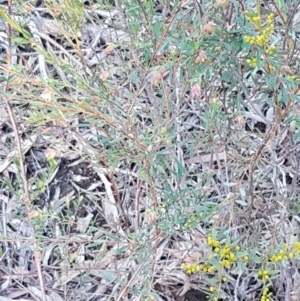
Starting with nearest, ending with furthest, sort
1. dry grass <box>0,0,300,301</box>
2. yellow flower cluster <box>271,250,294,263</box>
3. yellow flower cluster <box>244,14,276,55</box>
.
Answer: yellow flower cluster <box>244,14,276,55</box> → dry grass <box>0,0,300,301</box> → yellow flower cluster <box>271,250,294,263</box>

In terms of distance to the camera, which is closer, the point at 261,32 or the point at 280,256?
the point at 261,32

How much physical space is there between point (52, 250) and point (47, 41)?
2.08 ft

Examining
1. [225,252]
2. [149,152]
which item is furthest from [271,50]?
[225,252]

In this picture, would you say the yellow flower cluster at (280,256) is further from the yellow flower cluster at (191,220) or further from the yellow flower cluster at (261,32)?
the yellow flower cluster at (261,32)

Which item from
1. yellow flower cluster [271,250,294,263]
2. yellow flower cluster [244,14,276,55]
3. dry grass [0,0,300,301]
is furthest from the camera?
yellow flower cluster [271,250,294,263]

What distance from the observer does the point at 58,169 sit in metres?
1.57

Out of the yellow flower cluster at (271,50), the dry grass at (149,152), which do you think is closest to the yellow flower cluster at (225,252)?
the dry grass at (149,152)

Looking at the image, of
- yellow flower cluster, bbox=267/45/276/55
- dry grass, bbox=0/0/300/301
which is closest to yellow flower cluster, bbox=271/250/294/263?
dry grass, bbox=0/0/300/301

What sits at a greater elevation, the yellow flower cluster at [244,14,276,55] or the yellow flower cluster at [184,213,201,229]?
the yellow flower cluster at [244,14,276,55]

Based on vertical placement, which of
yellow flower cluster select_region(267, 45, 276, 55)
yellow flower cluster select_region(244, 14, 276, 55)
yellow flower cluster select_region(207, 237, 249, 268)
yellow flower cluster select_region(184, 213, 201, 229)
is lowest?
yellow flower cluster select_region(207, 237, 249, 268)

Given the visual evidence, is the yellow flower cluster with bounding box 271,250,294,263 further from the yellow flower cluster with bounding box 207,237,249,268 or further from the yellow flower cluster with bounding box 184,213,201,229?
the yellow flower cluster with bounding box 184,213,201,229

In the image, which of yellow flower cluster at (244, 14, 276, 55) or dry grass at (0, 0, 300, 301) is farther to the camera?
dry grass at (0, 0, 300, 301)

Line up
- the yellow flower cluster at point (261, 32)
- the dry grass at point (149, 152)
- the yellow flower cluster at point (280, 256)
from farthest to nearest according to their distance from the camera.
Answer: the yellow flower cluster at point (280, 256) < the dry grass at point (149, 152) < the yellow flower cluster at point (261, 32)

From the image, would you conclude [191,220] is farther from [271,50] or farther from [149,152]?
[271,50]
